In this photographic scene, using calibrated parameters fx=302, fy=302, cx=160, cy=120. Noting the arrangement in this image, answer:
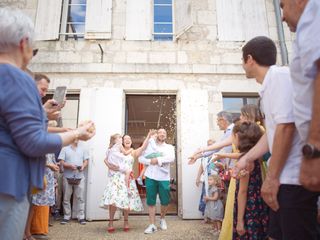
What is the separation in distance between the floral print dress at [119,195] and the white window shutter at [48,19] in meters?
3.94

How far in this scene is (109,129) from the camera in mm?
6445

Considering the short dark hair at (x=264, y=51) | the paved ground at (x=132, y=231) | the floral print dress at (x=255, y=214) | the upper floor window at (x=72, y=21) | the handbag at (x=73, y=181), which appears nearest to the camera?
→ the short dark hair at (x=264, y=51)

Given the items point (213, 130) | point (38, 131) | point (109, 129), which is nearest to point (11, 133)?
point (38, 131)

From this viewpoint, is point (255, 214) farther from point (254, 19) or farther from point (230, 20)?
point (254, 19)

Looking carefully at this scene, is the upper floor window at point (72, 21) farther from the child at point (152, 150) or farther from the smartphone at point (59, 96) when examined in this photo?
the smartphone at point (59, 96)

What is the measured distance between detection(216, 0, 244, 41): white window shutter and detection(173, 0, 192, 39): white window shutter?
81 centimetres

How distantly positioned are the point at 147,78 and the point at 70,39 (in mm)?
2212

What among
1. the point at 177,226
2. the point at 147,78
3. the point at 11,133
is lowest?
the point at 177,226

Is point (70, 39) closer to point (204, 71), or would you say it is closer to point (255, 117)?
point (204, 71)

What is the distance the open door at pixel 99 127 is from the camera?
605cm

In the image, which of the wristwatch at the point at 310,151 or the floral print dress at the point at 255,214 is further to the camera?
the floral print dress at the point at 255,214

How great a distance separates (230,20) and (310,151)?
7.14 meters

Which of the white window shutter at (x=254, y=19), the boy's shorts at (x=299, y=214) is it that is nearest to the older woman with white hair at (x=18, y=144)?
the boy's shorts at (x=299, y=214)

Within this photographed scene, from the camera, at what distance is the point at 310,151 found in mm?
913
